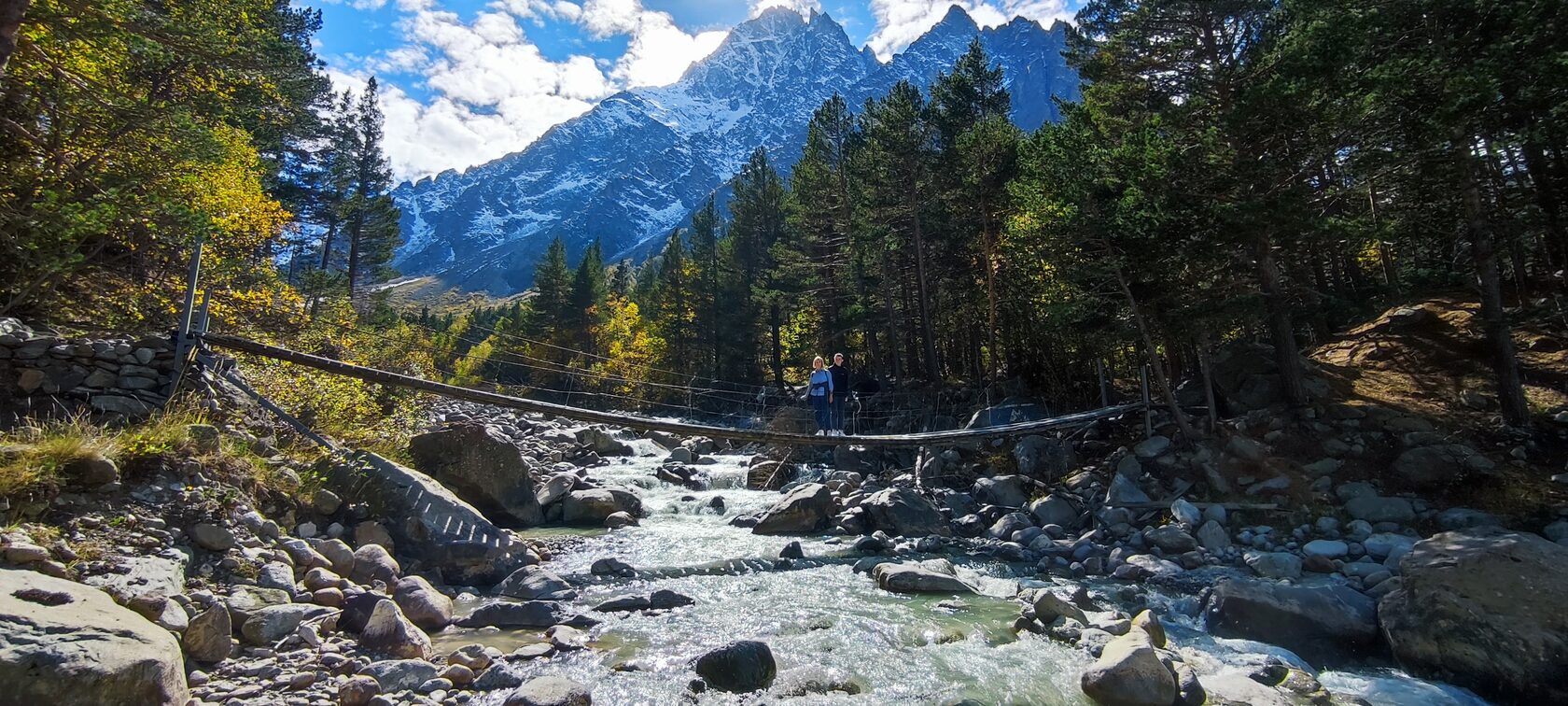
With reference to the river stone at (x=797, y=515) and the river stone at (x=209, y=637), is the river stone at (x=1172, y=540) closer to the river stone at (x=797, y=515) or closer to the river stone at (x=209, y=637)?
the river stone at (x=797, y=515)

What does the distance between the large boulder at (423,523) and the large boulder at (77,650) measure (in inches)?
136

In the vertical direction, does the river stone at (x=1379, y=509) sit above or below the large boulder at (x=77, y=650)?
below

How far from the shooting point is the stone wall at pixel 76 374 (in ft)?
18.1

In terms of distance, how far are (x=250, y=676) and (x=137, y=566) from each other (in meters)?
1.04

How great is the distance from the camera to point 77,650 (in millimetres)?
2994

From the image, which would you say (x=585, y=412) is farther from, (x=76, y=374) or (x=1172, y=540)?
(x=1172, y=540)

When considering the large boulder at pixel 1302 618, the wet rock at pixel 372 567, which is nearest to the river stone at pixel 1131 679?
the large boulder at pixel 1302 618

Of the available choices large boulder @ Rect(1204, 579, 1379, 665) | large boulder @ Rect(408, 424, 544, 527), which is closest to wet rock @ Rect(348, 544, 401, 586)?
large boulder @ Rect(408, 424, 544, 527)

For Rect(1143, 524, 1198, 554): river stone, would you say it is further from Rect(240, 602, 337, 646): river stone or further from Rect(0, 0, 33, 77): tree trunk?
Rect(0, 0, 33, 77): tree trunk

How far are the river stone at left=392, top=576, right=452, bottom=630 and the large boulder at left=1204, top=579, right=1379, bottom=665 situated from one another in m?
6.68

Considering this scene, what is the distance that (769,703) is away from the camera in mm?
4598

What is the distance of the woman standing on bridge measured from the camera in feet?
38.6

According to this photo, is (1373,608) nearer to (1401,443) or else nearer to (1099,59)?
(1401,443)

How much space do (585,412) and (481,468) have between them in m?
2.69
